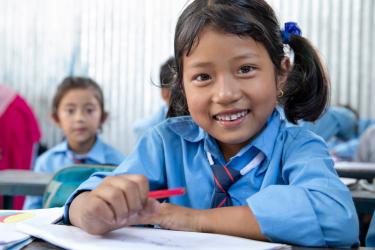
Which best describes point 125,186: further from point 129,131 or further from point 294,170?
point 129,131

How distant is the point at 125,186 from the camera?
0.87 metres

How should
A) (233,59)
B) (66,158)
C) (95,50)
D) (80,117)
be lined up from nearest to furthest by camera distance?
(233,59) → (66,158) → (80,117) → (95,50)

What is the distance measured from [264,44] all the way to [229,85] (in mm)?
144

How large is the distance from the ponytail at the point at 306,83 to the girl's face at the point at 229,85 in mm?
162

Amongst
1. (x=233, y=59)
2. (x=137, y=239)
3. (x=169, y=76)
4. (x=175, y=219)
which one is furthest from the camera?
(x=169, y=76)

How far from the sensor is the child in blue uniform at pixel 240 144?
947 millimetres

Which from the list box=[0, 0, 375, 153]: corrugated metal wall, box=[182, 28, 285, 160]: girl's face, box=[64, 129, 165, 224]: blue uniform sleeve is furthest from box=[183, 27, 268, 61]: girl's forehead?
box=[0, 0, 375, 153]: corrugated metal wall

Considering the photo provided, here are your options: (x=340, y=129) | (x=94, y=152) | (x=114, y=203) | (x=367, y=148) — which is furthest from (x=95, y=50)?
(x=114, y=203)

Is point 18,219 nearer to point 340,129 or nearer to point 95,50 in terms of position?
point 340,129

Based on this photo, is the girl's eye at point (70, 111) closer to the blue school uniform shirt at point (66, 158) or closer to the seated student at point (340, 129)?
the blue school uniform shirt at point (66, 158)

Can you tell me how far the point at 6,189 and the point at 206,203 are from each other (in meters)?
0.99

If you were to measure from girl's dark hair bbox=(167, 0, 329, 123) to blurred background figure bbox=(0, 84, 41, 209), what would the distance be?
2.49 m

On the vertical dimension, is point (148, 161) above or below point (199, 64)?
below

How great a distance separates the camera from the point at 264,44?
1.23m
